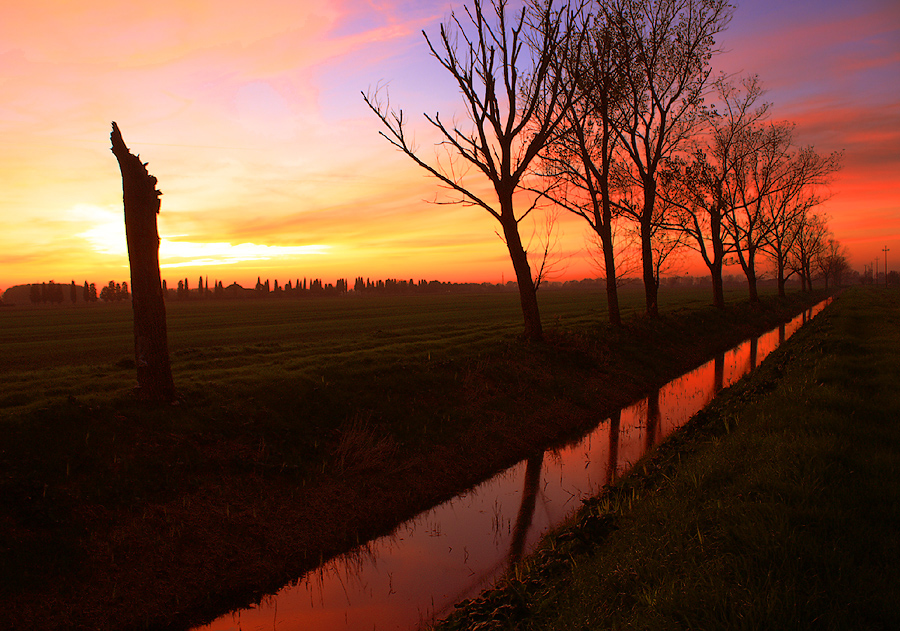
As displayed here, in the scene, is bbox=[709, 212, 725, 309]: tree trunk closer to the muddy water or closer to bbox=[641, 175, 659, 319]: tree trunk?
bbox=[641, 175, 659, 319]: tree trunk

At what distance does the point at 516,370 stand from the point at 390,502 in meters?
8.99

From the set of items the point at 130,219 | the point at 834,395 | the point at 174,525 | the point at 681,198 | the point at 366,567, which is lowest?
the point at 366,567

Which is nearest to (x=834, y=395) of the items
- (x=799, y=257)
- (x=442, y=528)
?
(x=442, y=528)

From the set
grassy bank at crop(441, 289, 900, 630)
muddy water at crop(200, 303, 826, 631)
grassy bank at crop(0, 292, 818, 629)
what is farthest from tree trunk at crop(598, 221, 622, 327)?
grassy bank at crop(441, 289, 900, 630)

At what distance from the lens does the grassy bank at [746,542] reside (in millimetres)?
4426

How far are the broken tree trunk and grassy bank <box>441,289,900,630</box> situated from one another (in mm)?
9106

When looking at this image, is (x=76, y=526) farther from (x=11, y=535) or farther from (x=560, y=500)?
(x=560, y=500)

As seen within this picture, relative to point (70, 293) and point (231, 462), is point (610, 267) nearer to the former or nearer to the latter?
point (231, 462)

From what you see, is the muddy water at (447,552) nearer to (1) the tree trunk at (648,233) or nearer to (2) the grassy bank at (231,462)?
(2) the grassy bank at (231,462)

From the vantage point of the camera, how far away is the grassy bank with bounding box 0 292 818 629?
7.58 meters

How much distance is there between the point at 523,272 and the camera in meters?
21.6

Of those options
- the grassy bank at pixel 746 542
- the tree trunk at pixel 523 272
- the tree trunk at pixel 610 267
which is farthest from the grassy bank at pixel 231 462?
the tree trunk at pixel 610 267

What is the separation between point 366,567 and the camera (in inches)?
346

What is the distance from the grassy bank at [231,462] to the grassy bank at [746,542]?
168 inches
